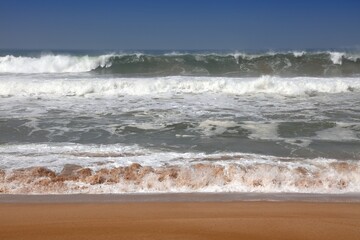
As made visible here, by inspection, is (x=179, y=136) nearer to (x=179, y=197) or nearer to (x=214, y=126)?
(x=214, y=126)

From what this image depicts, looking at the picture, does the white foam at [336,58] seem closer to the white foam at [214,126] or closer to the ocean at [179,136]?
the ocean at [179,136]

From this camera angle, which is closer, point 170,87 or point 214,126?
point 214,126

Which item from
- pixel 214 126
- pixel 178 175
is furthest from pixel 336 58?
pixel 178 175

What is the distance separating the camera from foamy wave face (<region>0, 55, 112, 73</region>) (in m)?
24.2

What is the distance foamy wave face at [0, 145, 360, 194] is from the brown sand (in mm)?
665

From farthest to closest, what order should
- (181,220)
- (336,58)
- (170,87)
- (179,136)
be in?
(336,58), (170,87), (179,136), (181,220)

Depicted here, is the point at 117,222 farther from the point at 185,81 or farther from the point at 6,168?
the point at 185,81

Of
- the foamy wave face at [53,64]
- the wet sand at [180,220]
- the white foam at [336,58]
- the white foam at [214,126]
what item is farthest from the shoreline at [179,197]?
the white foam at [336,58]

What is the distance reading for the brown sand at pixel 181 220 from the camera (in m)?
3.21

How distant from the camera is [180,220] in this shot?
3520 mm

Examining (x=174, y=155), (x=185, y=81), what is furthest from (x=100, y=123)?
(x=185, y=81)

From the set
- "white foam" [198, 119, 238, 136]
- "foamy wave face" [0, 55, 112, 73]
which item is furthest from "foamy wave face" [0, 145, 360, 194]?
"foamy wave face" [0, 55, 112, 73]

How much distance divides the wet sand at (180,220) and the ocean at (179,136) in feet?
2.24

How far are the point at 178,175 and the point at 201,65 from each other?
1834 centimetres
